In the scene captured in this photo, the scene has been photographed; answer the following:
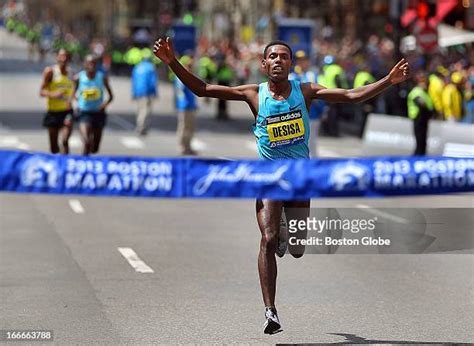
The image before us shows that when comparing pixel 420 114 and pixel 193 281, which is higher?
pixel 420 114

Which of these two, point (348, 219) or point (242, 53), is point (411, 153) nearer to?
point (348, 219)

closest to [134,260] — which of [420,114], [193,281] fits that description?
[193,281]

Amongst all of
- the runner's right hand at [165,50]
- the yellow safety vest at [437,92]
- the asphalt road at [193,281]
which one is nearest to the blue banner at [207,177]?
the runner's right hand at [165,50]

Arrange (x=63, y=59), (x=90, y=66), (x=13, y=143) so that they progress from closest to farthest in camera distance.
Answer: (x=63, y=59)
(x=90, y=66)
(x=13, y=143)

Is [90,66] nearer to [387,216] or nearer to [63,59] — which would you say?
[63,59]

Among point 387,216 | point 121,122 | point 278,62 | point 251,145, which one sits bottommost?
point 251,145

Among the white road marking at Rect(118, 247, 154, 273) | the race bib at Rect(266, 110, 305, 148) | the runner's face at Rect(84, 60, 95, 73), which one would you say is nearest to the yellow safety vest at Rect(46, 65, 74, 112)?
the runner's face at Rect(84, 60, 95, 73)

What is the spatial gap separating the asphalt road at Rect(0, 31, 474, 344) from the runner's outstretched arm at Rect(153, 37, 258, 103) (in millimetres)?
1653

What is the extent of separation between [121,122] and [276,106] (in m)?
30.3

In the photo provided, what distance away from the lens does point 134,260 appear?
44.5ft

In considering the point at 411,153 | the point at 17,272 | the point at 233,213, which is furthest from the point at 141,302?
the point at 411,153

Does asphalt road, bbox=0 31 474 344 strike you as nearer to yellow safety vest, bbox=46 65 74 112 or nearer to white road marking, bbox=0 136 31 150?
yellow safety vest, bbox=46 65 74 112

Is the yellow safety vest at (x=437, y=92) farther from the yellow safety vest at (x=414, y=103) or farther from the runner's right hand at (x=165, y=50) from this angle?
the runner's right hand at (x=165, y=50)

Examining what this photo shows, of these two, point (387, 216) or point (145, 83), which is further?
point (145, 83)
